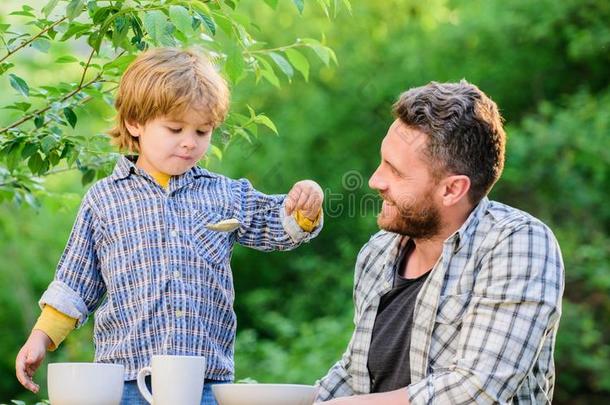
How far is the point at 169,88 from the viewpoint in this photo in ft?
6.82

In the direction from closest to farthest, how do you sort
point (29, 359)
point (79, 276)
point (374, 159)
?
1. point (29, 359)
2. point (79, 276)
3. point (374, 159)

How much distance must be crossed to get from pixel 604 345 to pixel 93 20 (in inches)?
186

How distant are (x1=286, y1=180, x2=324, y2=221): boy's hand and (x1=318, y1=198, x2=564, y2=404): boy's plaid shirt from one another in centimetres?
21

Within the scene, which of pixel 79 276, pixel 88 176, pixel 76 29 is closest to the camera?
pixel 79 276

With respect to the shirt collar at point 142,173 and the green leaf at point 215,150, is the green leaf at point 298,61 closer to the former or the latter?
the green leaf at point 215,150

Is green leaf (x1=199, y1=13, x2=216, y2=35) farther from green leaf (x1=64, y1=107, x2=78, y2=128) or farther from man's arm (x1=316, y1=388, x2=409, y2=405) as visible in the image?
man's arm (x1=316, y1=388, x2=409, y2=405)

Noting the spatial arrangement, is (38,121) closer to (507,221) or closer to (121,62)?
(121,62)

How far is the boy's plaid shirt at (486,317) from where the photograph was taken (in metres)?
1.78

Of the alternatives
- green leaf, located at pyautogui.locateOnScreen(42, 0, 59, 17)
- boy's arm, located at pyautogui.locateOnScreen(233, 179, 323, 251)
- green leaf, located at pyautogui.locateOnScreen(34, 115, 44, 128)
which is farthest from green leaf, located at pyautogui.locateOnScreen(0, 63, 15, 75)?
boy's arm, located at pyautogui.locateOnScreen(233, 179, 323, 251)

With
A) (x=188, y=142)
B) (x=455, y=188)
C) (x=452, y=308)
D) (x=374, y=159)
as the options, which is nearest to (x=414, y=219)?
(x=455, y=188)

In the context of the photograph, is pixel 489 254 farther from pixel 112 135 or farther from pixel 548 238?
pixel 112 135

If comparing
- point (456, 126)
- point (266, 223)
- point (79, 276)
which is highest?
point (456, 126)

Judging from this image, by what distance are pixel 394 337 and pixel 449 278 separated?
19cm

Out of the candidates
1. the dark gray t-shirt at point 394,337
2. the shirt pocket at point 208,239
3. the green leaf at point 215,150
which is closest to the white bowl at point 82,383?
the shirt pocket at point 208,239
